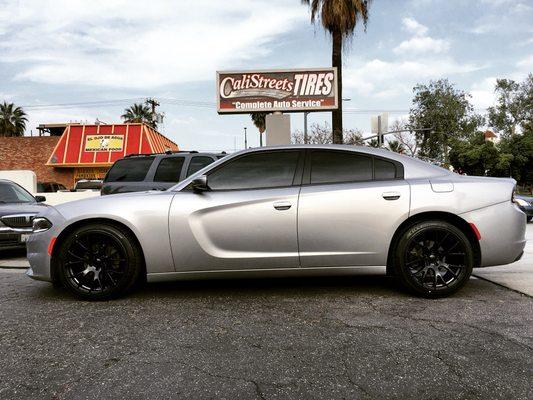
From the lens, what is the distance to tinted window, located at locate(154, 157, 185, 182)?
341 inches

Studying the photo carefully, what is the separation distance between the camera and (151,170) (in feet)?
28.5

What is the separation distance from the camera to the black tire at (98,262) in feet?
14.2

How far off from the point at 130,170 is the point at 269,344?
631 cm

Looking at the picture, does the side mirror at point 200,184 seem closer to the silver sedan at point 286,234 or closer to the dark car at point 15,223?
the silver sedan at point 286,234

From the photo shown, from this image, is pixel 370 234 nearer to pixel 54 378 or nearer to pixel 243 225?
pixel 243 225

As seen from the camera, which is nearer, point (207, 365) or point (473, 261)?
point (207, 365)

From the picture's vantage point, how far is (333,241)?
4.34m

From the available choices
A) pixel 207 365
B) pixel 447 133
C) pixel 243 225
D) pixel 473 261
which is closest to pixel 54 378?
pixel 207 365

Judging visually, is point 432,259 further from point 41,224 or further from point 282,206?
point 41,224

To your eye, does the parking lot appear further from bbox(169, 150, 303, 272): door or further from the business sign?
the business sign

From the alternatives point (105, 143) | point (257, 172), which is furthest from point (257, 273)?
point (105, 143)

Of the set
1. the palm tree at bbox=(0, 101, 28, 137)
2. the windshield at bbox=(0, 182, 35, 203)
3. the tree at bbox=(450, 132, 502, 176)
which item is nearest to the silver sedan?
the windshield at bbox=(0, 182, 35, 203)

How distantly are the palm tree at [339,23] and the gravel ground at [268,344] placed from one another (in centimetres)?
1405

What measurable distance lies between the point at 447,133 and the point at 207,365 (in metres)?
56.6
